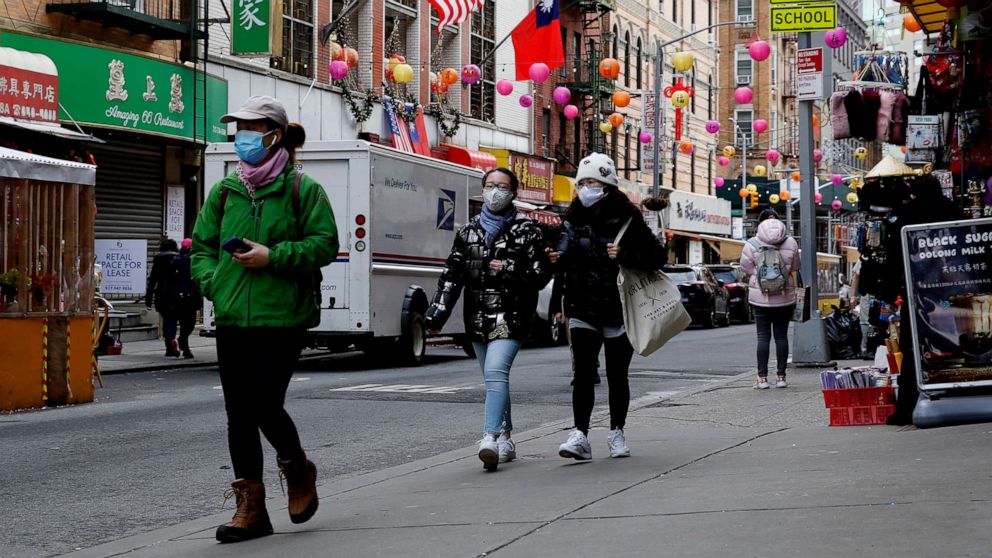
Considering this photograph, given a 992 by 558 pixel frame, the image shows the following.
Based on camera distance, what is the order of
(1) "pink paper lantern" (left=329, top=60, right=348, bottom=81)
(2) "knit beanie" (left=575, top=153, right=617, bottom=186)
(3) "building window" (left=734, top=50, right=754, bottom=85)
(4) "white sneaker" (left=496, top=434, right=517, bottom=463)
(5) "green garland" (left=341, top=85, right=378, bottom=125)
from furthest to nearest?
(3) "building window" (left=734, top=50, right=754, bottom=85)
(5) "green garland" (left=341, top=85, right=378, bottom=125)
(1) "pink paper lantern" (left=329, top=60, right=348, bottom=81)
(4) "white sneaker" (left=496, top=434, right=517, bottom=463)
(2) "knit beanie" (left=575, top=153, right=617, bottom=186)

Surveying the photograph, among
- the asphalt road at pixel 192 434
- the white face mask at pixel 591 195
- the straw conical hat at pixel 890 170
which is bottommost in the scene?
the asphalt road at pixel 192 434

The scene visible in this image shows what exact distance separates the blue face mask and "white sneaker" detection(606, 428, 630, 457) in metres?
3.50

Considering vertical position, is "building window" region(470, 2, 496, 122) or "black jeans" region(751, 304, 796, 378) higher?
"building window" region(470, 2, 496, 122)

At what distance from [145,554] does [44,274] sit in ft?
27.2

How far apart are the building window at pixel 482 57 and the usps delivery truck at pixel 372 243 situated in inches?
851

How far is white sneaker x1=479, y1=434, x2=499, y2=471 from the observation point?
849cm

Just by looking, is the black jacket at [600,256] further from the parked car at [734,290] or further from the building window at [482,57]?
the building window at [482,57]

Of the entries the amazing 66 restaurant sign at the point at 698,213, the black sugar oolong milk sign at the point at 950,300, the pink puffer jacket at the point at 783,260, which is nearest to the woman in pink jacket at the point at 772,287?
the pink puffer jacket at the point at 783,260

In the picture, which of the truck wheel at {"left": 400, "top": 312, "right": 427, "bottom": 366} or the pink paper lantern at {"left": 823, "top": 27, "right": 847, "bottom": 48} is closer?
the pink paper lantern at {"left": 823, "top": 27, "right": 847, "bottom": 48}

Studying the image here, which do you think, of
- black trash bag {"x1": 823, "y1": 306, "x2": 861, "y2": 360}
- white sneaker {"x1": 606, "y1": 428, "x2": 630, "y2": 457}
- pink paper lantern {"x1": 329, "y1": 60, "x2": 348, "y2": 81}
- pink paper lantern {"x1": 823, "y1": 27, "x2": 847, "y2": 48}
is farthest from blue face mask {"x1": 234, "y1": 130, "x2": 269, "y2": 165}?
pink paper lantern {"x1": 329, "y1": 60, "x2": 348, "y2": 81}

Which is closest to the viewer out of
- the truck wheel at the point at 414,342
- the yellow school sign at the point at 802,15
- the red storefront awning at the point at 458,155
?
the yellow school sign at the point at 802,15

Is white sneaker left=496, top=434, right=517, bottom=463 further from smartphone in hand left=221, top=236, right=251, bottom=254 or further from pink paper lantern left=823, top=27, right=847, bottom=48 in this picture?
pink paper lantern left=823, top=27, right=847, bottom=48

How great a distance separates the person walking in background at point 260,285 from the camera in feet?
20.7

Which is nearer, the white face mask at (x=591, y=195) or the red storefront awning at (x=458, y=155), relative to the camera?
the white face mask at (x=591, y=195)
